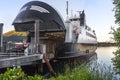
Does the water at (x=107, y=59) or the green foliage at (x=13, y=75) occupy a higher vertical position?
the green foliage at (x=13, y=75)

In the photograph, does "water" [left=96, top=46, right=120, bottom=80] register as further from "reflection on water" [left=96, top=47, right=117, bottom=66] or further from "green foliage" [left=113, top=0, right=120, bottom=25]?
"green foliage" [left=113, top=0, right=120, bottom=25]

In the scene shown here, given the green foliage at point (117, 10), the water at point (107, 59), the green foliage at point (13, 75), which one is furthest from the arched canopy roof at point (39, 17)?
the green foliage at point (13, 75)

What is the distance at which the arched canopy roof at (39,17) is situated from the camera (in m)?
29.0

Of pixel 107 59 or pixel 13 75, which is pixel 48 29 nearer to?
pixel 107 59

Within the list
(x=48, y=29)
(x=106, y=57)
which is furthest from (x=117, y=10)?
(x=106, y=57)

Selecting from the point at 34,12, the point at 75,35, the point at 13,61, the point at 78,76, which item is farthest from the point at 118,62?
the point at 75,35

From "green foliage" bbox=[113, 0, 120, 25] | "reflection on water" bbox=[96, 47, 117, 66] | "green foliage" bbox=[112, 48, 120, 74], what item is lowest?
"reflection on water" bbox=[96, 47, 117, 66]

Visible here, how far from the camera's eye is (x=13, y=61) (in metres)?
18.9

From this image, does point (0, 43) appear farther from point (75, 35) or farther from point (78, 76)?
point (78, 76)

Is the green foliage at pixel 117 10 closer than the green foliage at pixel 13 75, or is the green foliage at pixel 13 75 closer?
the green foliage at pixel 13 75

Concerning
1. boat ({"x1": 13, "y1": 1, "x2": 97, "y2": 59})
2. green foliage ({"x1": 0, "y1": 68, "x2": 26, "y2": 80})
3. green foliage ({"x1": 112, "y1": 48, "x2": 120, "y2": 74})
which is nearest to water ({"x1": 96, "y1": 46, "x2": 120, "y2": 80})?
green foliage ({"x1": 112, "y1": 48, "x2": 120, "y2": 74})

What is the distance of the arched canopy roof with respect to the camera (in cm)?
2900

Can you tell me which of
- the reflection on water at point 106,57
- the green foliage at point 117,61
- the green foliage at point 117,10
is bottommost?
the reflection on water at point 106,57

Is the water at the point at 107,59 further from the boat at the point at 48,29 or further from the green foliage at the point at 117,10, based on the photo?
the boat at the point at 48,29
